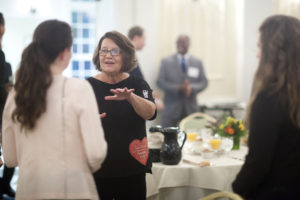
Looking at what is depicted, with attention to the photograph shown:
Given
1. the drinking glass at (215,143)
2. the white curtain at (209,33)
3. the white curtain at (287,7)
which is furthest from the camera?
the white curtain at (287,7)

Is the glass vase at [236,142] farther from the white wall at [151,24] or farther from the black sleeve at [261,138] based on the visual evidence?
the white wall at [151,24]

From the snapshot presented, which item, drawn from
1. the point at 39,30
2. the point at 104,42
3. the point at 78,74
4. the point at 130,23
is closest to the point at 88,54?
the point at 78,74

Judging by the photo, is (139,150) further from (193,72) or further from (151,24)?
(151,24)

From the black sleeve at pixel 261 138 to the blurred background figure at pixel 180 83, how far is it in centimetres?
336

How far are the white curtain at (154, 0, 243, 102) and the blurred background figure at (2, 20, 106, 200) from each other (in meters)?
3.87

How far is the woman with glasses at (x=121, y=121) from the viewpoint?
6.24ft

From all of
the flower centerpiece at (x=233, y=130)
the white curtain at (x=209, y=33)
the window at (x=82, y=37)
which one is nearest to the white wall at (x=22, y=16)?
the window at (x=82, y=37)

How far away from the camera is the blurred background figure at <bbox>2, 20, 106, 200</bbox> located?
143 cm

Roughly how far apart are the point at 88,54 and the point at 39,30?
689 centimetres

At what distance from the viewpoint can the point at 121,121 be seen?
1.94m

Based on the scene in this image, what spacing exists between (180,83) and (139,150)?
3.07 m

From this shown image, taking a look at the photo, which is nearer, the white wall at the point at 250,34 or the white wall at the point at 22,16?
the white wall at the point at 250,34

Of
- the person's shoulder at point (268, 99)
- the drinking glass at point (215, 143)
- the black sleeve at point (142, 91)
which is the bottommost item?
the drinking glass at point (215, 143)

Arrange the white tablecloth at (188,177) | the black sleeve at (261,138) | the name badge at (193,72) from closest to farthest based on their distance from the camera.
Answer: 1. the black sleeve at (261,138)
2. the white tablecloth at (188,177)
3. the name badge at (193,72)
